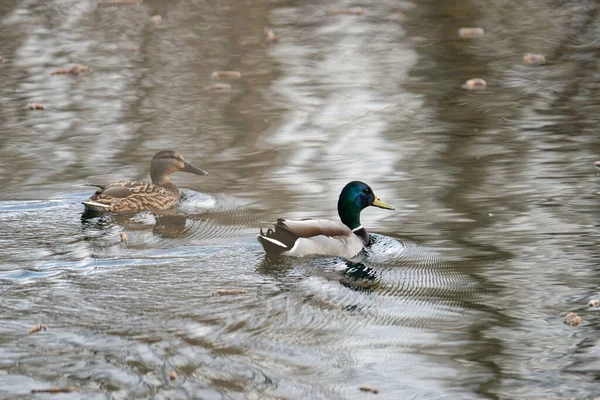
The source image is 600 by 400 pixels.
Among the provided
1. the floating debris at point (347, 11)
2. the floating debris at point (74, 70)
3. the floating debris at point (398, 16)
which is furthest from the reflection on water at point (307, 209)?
the floating debris at point (347, 11)

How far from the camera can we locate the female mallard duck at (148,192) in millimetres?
9758

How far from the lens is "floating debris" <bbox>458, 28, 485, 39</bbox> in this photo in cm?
1744

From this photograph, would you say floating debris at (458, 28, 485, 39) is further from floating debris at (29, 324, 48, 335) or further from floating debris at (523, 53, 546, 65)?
floating debris at (29, 324, 48, 335)

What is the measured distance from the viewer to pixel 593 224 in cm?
885

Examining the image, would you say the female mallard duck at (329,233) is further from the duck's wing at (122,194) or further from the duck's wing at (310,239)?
the duck's wing at (122,194)

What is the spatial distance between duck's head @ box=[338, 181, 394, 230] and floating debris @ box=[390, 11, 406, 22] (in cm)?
1032

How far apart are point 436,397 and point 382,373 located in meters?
0.40

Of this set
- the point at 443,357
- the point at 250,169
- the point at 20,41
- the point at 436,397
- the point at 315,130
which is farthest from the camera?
the point at 20,41

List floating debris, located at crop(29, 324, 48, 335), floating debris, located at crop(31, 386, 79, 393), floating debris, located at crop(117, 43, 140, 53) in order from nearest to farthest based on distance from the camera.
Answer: floating debris, located at crop(31, 386, 79, 393), floating debris, located at crop(29, 324, 48, 335), floating debris, located at crop(117, 43, 140, 53)

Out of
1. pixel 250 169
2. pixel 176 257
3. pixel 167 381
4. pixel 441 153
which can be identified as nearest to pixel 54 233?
pixel 176 257

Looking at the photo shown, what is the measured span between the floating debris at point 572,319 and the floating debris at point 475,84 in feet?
25.2

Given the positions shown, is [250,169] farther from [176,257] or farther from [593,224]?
[593,224]

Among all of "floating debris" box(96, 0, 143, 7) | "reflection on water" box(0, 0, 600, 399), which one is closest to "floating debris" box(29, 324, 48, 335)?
"reflection on water" box(0, 0, 600, 399)

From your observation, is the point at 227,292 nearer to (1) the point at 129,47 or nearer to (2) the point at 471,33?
(1) the point at 129,47
